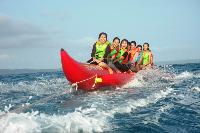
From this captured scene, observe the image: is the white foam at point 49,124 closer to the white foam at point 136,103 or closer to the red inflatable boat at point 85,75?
the white foam at point 136,103

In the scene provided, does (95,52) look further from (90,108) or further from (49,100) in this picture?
(90,108)

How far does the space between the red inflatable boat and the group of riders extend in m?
0.49

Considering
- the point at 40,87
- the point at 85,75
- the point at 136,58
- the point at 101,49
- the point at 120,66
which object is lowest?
the point at 40,87

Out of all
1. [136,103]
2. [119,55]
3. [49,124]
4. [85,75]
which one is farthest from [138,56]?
[49,124]

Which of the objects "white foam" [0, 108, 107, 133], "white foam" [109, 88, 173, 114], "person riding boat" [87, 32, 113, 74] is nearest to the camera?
"white foam" [0, 108, 107, 133]

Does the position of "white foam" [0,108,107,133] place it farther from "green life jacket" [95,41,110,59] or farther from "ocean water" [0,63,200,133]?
"green life jacket" [95,41,110,59]

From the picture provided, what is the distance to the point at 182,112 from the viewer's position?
7.26 m

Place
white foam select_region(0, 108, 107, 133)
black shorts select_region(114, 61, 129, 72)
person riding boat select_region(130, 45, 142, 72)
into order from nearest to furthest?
1. white foam select_region(0, 108, 107, 133)
2. black shorts select_region(114, 61, 129, 72)
3. person riding boat select_region(130, 45, 142, 72)

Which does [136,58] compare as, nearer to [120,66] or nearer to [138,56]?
[138,56]

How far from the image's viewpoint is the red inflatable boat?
1014cm

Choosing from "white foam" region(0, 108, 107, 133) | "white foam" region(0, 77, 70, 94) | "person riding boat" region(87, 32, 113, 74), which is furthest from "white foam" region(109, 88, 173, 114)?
"white foam" region(0, 77, 70, 94)

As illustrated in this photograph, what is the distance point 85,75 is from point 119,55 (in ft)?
15.2

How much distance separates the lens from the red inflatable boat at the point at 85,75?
33.3 feet

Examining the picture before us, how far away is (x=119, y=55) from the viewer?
1467 cm
